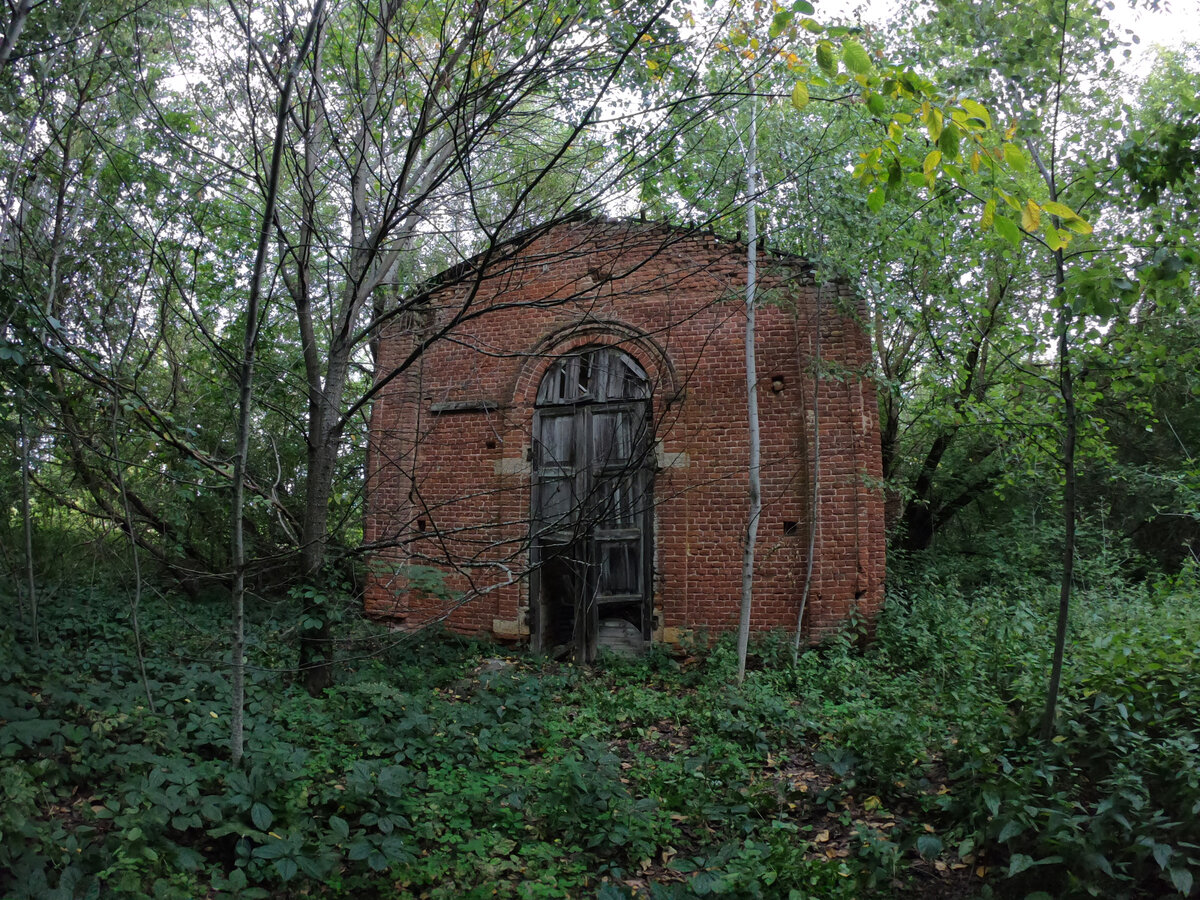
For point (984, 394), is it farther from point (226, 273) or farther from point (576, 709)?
point (226, 273)

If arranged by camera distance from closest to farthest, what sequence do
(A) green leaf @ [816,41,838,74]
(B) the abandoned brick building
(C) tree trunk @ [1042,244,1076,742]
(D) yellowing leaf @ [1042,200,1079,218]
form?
(D) yellowing leaf @ [1042,200,1079,218], (A) green leaf @ [816,41,838,74], (C) tree trunk @ [1042,244,1076,742], (B) the abandoned brick building

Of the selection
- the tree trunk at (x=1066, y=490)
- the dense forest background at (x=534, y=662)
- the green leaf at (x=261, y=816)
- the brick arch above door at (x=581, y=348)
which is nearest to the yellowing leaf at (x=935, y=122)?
the dense forest background at (x=534, y=662)

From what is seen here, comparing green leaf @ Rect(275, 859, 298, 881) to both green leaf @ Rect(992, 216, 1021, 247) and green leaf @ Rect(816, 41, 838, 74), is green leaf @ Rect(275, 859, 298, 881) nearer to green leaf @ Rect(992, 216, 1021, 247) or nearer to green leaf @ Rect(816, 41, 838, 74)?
green leaf @ Rect(992, 216, 1021, 247)

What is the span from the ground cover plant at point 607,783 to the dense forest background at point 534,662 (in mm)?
31

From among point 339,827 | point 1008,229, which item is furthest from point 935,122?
point 339,827

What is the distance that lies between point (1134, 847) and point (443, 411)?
8.23 meters

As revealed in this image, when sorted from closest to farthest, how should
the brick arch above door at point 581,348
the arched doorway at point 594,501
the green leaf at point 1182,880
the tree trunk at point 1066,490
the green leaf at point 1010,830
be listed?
the green leaf at point 1182,880
the green leaf at point 1010,830
the tree trunk at point 1066,490
the arched doorway at point 594,501
the brick arch above door at point 581,348

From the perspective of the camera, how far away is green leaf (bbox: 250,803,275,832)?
3848 mm

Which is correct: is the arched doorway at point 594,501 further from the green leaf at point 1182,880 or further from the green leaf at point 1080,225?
the green leaf at point 1080,225

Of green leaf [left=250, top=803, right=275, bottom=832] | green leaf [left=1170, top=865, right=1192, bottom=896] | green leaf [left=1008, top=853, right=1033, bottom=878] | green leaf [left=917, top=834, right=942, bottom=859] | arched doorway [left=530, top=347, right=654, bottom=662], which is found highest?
arched doorway [left=530, top=347, right=654, bottom=662]

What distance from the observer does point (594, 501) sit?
8.80m

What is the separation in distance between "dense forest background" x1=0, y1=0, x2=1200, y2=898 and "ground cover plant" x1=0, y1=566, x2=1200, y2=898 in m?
0.03

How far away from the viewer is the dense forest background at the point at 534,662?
142 inches

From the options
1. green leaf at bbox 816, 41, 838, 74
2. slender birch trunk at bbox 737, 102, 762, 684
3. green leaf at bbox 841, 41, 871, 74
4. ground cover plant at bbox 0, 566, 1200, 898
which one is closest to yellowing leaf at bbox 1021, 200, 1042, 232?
green leaf at bbox 841, 41, 871, 74
